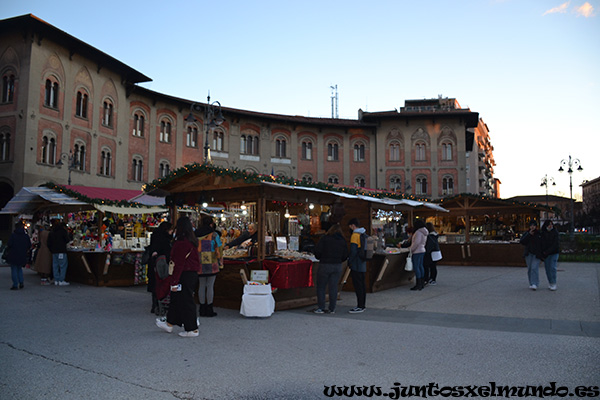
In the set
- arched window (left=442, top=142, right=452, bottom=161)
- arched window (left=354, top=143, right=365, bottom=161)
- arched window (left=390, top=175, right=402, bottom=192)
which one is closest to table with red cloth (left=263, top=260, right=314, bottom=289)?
arched window (left=390, top=175, right=402, bottom=192)

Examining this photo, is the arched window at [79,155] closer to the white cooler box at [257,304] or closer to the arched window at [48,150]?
the arched window at [48,150]

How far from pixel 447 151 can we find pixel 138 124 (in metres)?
24.9

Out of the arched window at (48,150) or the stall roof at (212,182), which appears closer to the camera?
the stall roof at (212,182)

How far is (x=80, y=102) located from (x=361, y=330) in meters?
25.3

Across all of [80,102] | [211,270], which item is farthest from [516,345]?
[80,102]

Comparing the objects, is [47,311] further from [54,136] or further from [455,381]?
[54,136]

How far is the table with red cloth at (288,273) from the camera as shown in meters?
8.07

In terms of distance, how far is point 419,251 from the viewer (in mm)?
10867

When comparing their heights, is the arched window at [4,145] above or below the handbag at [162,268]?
above

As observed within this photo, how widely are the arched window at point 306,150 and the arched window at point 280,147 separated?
5.24 ft

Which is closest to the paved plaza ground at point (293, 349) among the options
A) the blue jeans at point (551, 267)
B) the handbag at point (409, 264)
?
the blue jeans at point (551, 267)

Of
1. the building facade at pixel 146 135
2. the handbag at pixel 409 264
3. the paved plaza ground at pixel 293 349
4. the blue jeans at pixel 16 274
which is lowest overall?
the paved plaza ground at pixel 293 349

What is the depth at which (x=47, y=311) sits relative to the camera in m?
7.90

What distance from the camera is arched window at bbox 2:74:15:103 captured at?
2369 cm
